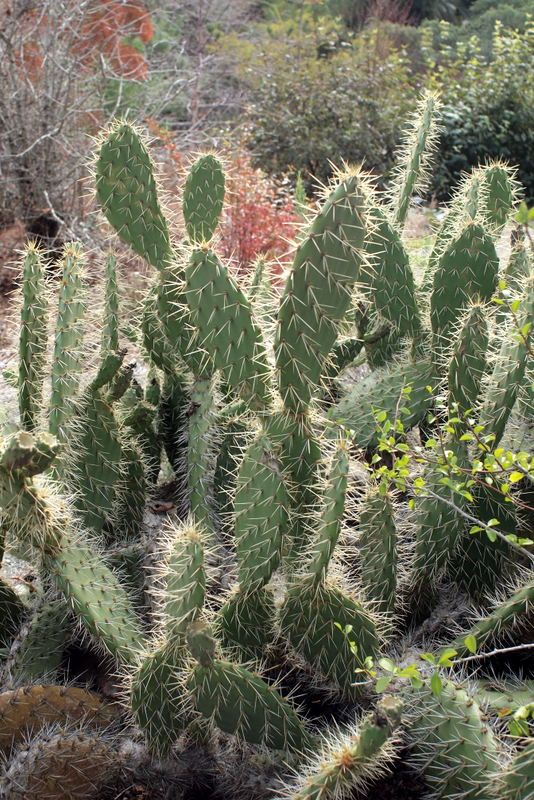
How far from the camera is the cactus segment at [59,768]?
1.94 metres

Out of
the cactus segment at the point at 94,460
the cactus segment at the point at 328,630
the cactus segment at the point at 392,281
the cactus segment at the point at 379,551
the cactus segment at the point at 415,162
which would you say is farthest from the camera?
the cactus segment at the point at 415,162

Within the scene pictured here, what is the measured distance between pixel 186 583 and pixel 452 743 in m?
0.67

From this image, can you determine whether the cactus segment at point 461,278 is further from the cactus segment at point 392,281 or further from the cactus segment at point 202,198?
the cactus segment at point 202,198

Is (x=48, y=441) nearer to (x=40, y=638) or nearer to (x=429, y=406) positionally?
(x=40, y=638)

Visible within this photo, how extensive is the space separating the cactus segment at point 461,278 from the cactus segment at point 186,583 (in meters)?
1.24

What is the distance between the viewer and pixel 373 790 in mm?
2029

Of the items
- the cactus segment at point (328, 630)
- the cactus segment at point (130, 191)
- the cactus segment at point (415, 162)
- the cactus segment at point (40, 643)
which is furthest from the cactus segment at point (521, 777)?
the cactus segment at point (415, 162)

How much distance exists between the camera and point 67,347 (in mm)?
2504

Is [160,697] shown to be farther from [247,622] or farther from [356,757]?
[356,757]

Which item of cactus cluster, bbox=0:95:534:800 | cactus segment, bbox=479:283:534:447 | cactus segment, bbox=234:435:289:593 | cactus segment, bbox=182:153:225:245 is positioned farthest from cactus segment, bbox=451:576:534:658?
cactus segment, bbox=182:153:225:245

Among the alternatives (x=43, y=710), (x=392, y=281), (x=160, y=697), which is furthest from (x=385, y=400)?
(x=43, y=710)

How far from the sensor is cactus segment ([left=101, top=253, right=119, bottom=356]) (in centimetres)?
275

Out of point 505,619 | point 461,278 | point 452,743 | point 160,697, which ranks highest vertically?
point 461,278

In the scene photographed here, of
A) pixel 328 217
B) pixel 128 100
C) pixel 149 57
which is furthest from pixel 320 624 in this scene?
pixel 149 57
